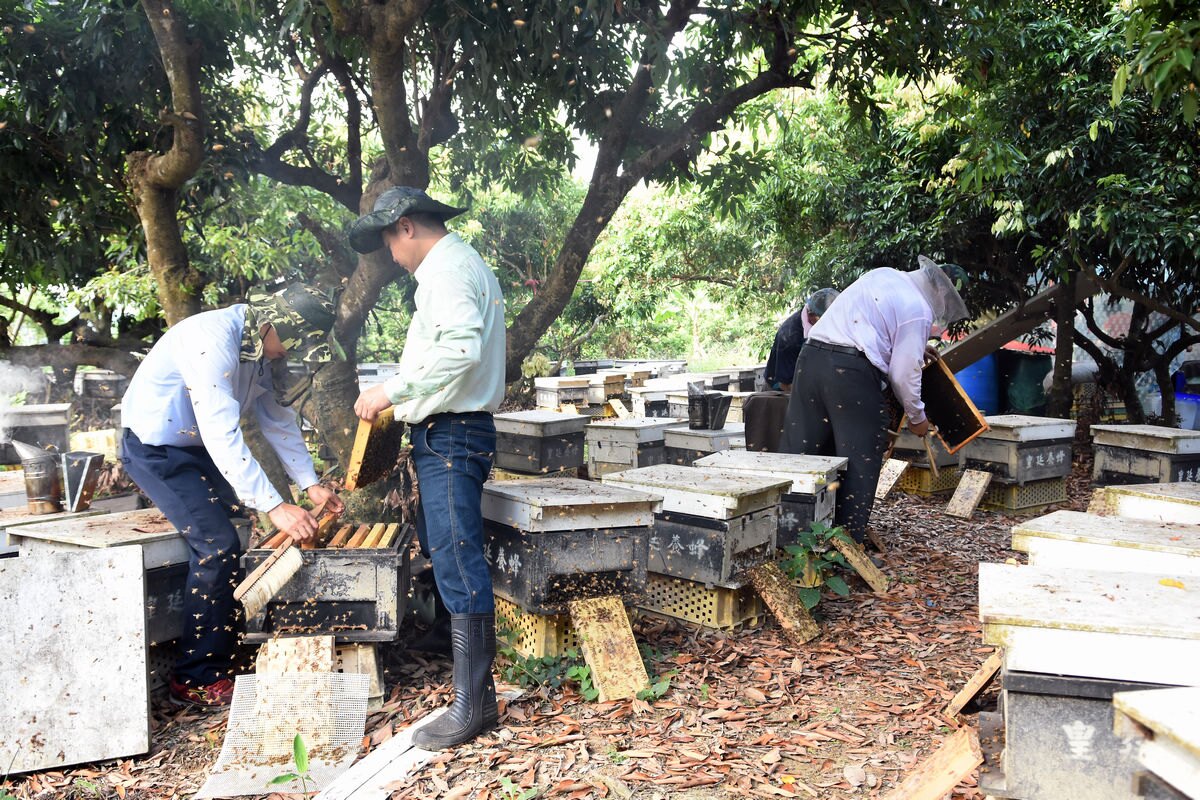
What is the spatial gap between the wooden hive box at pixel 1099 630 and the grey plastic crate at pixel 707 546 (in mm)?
1631

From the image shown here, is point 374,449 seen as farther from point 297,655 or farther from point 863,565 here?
point 863,565

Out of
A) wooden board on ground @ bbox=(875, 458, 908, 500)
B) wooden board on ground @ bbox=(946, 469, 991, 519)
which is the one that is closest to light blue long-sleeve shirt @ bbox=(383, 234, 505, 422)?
wooden board on ground @ bbox=(875, 458, 908, 500)

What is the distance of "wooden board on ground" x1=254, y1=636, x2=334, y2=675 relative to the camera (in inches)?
131

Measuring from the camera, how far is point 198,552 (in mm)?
3650

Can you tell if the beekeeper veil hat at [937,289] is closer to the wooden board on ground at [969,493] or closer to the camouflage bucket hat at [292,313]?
the wooden board on ground at [969,493]

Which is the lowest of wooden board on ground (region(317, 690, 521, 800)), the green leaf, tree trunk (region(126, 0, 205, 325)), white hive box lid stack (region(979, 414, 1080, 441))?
wooden board on ground (region(317, 690, 521, 800))

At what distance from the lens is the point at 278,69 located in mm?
6875

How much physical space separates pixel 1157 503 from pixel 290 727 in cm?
357

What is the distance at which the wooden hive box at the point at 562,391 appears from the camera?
10445 mm

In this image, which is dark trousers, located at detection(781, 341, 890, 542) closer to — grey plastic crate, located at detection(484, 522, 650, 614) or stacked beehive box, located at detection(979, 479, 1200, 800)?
grey plastic crate, located at detection(484, 522, 650, 614)

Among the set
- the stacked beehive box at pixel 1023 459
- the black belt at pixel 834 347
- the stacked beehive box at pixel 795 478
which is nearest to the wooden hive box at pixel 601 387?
the stacked beehive box at pixel 1023 459

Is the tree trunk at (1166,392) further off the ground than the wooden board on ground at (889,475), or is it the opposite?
the tree trunk at (1166,392)

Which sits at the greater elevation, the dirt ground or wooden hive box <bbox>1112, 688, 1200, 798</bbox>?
wooden hive box <bbox>1112, 688, 1200, 798</bbox>

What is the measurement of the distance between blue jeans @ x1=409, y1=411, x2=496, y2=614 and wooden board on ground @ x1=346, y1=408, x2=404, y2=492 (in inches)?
7.3
